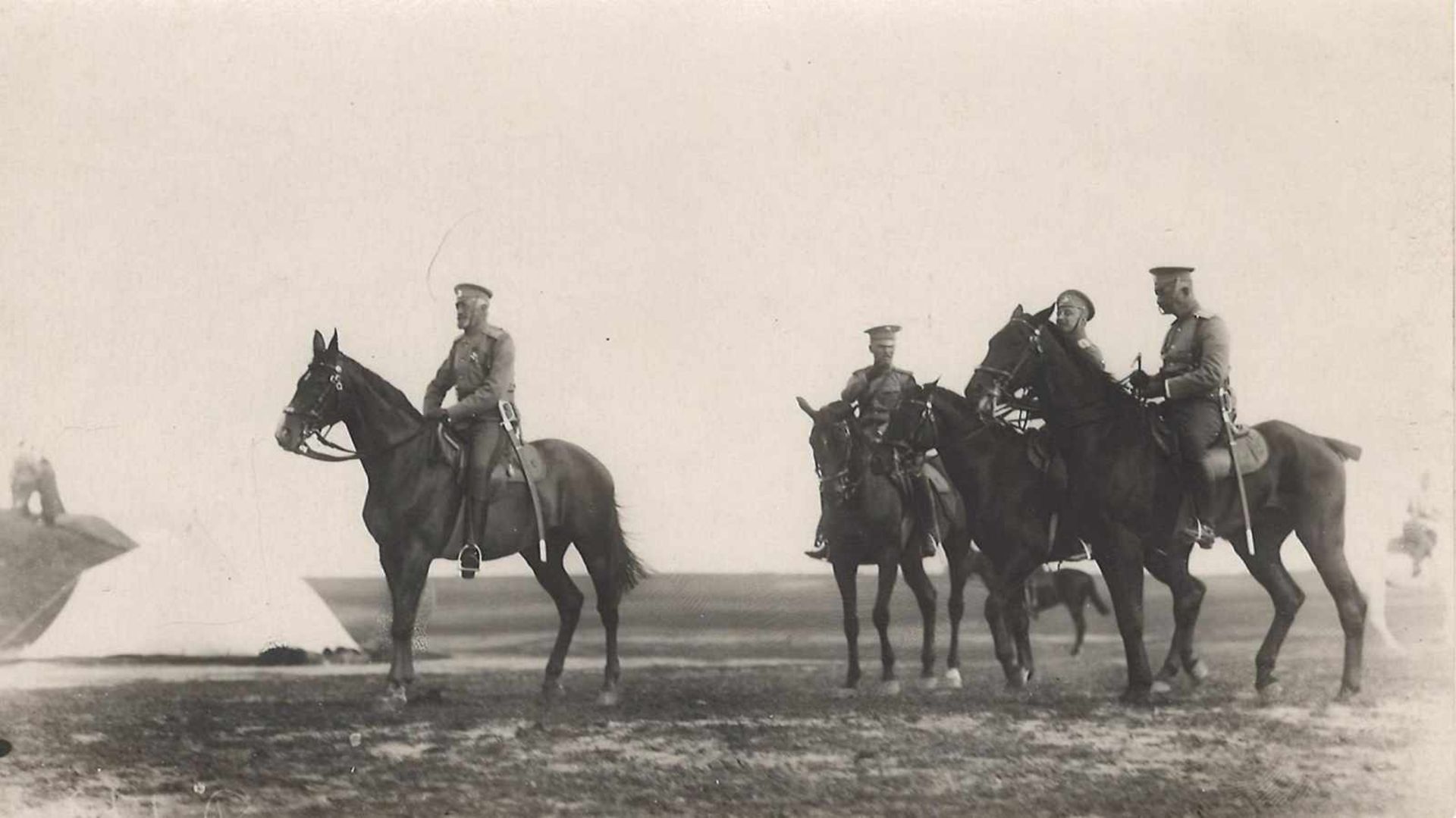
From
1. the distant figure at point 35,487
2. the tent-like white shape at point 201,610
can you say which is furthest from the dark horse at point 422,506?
the distant figure at point 35,487

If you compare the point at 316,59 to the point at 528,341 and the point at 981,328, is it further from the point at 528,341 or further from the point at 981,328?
the point at 981,328

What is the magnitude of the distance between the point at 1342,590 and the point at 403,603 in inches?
217

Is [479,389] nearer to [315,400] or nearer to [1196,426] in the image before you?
[315,400]

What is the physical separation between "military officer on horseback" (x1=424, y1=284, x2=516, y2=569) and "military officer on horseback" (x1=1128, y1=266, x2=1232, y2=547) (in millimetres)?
3749

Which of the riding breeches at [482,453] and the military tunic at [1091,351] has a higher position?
the military tunic at [1091,351]

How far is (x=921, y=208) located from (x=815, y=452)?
1643 mm

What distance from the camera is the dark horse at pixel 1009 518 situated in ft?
27.2

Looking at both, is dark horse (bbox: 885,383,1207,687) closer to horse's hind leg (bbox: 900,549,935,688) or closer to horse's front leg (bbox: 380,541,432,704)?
horse's hind leg (bbox: 900,549,935,688)

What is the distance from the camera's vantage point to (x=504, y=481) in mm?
8164

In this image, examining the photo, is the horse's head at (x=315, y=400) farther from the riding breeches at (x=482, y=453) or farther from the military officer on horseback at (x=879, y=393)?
the military officer on horseback at (x=879, y=393)

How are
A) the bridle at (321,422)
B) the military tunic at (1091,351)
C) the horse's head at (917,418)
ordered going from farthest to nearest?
the horse's head at (917,418) < the military tunic at (1091,351) < the bridle at (321,422)

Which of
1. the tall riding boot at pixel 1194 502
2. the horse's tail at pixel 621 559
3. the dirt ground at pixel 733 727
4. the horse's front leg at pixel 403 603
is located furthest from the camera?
the horse's tail at pixel 621 559

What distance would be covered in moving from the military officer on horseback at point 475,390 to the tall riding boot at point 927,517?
2.62 metres

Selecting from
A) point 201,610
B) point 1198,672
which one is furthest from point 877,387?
point 201,610
